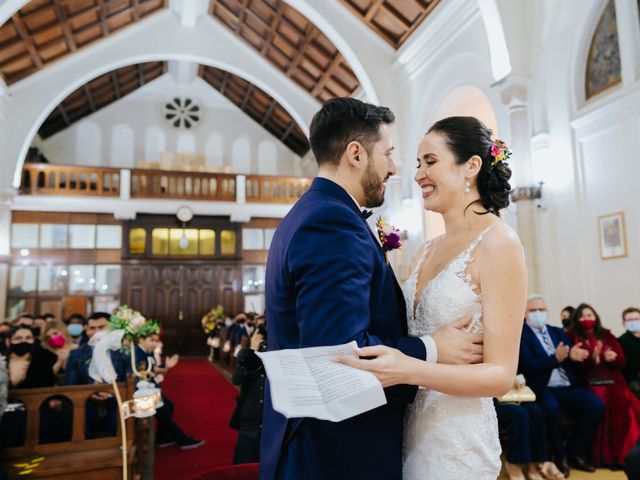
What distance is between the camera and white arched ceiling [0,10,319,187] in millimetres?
12453

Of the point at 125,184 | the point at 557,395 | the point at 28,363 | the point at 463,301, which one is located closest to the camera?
the point at 463,301

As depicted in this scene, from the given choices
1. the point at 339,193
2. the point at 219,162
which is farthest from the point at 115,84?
the point at 339,193

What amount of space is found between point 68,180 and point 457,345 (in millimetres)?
14771

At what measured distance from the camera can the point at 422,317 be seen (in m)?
1.71

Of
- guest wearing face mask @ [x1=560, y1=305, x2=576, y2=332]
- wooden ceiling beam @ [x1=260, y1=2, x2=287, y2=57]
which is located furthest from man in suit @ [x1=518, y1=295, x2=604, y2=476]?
wooden ceiling beam @ [x1=260, y1=2, x2=287, y2=57]

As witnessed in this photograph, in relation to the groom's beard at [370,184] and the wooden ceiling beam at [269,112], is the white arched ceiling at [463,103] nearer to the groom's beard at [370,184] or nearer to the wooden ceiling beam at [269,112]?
the groom's beard at [370,184]

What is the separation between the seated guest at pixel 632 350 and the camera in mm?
5053

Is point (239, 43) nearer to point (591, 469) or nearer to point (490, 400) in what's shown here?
point (591, 469)

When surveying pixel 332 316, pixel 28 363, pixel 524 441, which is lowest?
pixel 524 441

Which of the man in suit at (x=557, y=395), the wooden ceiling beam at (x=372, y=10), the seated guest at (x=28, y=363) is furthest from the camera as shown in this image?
the wooden ceiling beam at (x=372, y=10)

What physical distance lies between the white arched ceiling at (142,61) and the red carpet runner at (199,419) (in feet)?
21.6

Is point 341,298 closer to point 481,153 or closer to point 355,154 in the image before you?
point 355,154

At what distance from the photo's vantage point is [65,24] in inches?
463

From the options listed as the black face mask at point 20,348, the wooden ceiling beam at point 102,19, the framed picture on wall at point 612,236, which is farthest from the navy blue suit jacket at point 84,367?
the wooden ceiling beam at point 102,19
